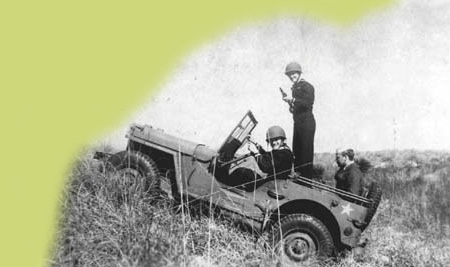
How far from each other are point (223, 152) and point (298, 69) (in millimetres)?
1857

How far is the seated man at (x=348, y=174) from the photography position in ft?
23.7

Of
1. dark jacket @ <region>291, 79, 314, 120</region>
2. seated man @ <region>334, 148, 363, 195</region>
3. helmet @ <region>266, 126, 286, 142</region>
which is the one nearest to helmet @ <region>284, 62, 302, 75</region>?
dark jacket @ <region>291, 79, 314, 120</region>

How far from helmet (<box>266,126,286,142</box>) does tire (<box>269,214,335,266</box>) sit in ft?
3.54

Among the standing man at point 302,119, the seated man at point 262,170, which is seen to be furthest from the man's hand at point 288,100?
the seated man at point 262,170

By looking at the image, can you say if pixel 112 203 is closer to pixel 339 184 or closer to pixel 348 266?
pixel 348 266

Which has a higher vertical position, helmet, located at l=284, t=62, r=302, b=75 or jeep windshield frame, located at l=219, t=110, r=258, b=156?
helmet, located at l=284, t=62, r=302, b=75

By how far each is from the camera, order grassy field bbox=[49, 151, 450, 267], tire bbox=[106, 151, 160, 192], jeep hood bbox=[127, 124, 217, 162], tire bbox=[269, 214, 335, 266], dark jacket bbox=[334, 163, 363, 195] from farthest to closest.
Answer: dark jacket bbox=[334, 163, 363, 195] < jeep hood bbox=[127, 124, 217, 162] < tire bbox=[106, 151, 160, 192] < tire bbox=[269, 214, 335, 266] < grassy field bbox=[49, 151, 450, 267]

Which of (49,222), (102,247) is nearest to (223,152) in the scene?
(102,247)

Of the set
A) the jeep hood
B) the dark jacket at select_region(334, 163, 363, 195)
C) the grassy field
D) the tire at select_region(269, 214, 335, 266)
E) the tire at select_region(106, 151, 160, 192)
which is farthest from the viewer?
the dark jacket at select_region(334, 163, 363, 195)

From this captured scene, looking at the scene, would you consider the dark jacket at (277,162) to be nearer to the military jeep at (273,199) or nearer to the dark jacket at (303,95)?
the military jeep at (273,199)

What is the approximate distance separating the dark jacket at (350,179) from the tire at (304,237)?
1.05 metres

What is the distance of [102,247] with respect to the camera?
477 centimetres

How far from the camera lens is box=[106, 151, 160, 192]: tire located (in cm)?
646

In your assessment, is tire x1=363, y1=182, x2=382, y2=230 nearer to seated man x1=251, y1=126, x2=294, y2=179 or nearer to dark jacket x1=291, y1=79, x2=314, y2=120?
seated man x1=251, y1=126, x2=294, y2=179
